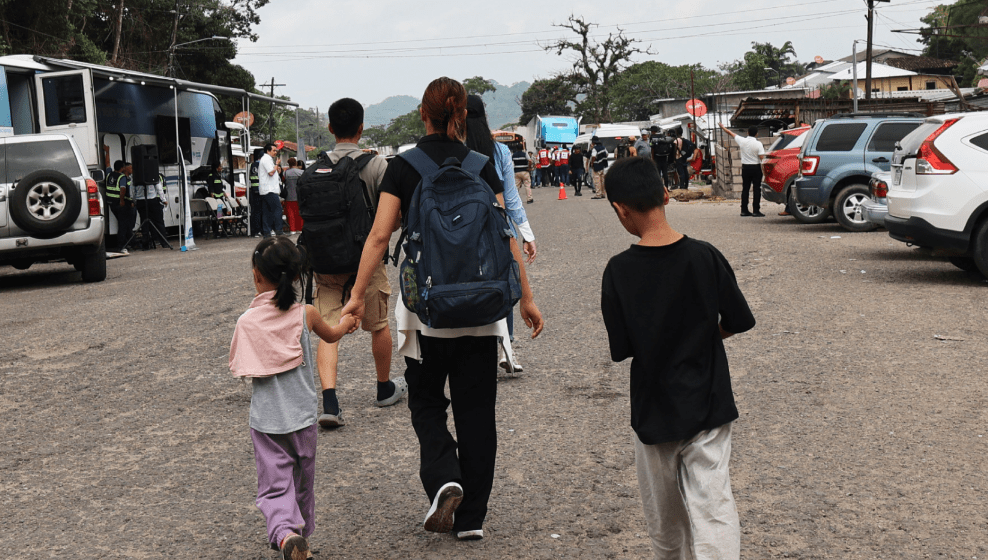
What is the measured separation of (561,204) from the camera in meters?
29.0

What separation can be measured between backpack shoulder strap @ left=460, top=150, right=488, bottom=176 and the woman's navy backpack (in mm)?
Answer: 84

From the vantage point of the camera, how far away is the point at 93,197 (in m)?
13.5

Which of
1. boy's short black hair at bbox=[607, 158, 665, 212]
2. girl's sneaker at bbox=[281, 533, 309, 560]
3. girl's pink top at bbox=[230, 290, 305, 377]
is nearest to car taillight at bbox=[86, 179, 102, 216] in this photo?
girl's pink top at bbox=[230, 290, 305, 377]

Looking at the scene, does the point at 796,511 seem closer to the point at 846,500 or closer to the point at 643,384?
the point at 846,500

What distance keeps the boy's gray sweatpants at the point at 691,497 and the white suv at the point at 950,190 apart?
26.8 ft

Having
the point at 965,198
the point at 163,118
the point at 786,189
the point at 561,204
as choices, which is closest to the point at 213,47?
the point at 561,204

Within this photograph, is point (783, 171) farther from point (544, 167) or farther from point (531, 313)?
point (544, 167)

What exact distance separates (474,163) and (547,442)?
1949mm

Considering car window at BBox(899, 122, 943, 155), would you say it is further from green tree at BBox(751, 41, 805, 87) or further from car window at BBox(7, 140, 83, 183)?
green tree at BBox(751, 41, 805, 87)

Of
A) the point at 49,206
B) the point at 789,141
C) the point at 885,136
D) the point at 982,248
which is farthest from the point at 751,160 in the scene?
the point at 49,206

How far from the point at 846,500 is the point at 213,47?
49.9m

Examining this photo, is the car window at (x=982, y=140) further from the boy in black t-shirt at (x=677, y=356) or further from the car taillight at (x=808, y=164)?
the boy in black t-shirt at (x=677, y=356)

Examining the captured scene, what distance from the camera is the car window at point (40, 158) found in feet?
43.5

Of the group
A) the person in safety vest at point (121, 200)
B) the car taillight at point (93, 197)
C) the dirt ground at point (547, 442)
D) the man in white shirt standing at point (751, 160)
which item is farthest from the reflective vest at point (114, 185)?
the man in white shirt standing at point (751, 160)
